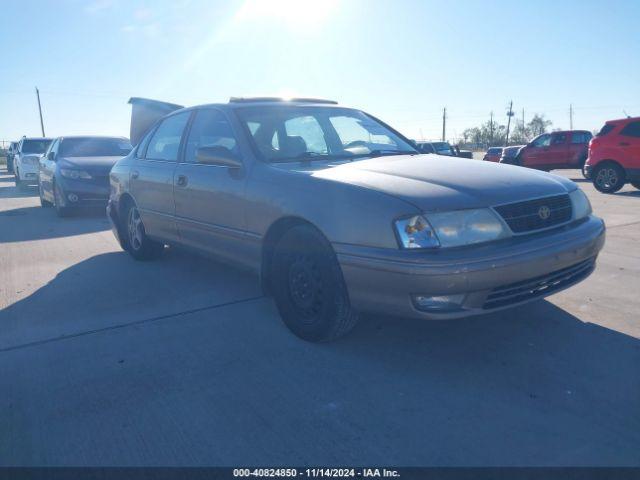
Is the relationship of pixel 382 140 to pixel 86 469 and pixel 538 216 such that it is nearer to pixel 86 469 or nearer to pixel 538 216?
pixel 538 216

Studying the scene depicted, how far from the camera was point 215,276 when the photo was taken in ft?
17.1

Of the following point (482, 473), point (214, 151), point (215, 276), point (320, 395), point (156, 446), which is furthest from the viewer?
point (215, 276)

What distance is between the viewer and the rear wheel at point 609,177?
12023 mm

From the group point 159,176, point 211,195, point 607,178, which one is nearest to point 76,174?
point 159,176

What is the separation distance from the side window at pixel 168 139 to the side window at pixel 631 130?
1074 centimetres

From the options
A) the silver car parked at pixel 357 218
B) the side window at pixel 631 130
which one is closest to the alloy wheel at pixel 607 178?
the side window at pixel 631 130

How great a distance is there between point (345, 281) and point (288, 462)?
1133 mm

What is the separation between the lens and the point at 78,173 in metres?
9.43

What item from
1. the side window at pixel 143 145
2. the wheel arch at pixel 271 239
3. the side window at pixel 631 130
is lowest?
the wheel arch at pixel 271 239

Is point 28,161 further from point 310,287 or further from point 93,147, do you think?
point 310,287

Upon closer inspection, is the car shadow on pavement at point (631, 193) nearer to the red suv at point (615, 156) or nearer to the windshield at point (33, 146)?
the red suv at point (615, 156)

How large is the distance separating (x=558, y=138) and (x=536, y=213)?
17.3 meters

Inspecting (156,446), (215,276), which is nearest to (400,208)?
(156,446)

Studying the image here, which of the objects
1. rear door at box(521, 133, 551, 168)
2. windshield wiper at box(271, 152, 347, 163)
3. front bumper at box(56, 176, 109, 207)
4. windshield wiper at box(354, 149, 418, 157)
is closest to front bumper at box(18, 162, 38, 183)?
front bumper at box(56, 176, 109, 207)
